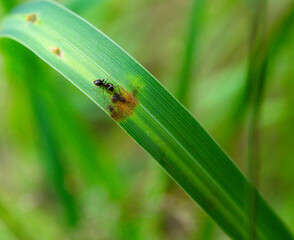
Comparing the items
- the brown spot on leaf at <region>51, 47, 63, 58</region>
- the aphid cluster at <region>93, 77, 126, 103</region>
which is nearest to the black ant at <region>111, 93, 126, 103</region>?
the aphid cluster at <region>93, 77, 126, 103</region>

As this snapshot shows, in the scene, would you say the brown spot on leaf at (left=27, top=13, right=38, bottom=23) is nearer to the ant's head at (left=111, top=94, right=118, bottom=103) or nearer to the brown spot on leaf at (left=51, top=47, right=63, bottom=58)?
the brown spot on leaf at (left=51, top=47, right=63, bottom=58)

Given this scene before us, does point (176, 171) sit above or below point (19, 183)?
below

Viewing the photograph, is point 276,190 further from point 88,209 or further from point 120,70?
point 120,70

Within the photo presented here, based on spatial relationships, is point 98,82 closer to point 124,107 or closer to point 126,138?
point 124,107

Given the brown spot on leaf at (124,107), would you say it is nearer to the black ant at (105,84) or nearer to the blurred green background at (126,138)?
the black ant at (105,84)

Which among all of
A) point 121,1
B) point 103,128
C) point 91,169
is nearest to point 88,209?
point 91,169
